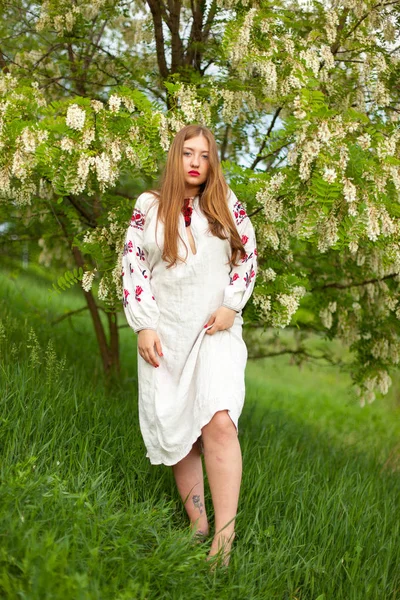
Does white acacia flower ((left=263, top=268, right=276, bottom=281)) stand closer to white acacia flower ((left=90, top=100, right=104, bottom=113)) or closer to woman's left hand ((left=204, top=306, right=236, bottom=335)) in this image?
woman's left hand ((left=204, top=306, right=236, bottom=335))

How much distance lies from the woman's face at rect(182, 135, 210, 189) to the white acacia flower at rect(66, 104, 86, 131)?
2.39ft

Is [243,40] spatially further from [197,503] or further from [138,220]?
[197,503]

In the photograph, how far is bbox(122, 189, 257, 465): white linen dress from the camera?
11.1 ft

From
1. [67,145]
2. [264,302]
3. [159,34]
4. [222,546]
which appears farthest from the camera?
[159,34]

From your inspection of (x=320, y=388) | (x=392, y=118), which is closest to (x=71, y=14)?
(x=392, y=118)

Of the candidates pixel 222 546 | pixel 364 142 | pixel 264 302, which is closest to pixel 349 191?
pixel 364 142

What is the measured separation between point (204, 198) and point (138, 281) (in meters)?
0.53

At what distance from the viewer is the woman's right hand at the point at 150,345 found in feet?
11.2

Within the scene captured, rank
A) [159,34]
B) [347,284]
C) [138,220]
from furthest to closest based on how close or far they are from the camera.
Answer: [347,284]
[159,34]
[138,220]

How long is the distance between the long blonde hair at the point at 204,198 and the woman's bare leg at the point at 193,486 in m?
1.01

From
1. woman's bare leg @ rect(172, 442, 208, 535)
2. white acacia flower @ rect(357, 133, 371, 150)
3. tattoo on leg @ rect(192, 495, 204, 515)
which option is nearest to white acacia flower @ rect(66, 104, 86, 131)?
white acacia flower @ rect(357, 133, 371, 150)

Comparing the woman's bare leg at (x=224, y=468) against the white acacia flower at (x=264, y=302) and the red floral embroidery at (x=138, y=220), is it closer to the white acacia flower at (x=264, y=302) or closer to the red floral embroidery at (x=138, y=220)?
the red floral embroidery at (x=138, y=220)

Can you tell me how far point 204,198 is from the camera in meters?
3.54

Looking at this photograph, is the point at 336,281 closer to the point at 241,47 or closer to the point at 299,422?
the point at 241,47
